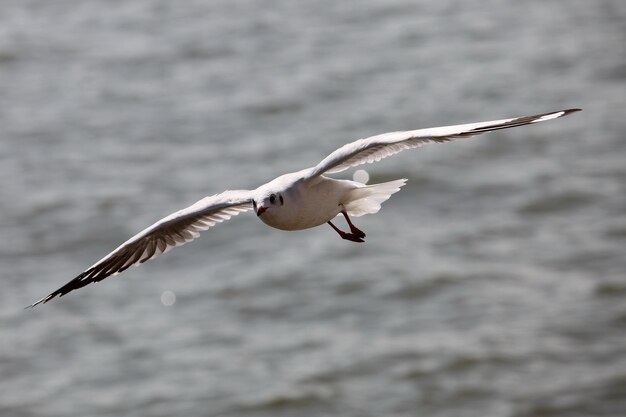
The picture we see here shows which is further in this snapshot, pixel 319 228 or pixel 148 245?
pixel 319 228

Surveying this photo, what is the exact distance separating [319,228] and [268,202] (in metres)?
13.6

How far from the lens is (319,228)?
22.0 meters

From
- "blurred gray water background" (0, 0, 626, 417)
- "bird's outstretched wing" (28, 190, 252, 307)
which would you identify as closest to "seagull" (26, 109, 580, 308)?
"bird's outstretched wing" (28, 190, 252, 307)

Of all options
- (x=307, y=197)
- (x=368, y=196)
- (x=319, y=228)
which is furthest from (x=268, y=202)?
(x=319, y=228)

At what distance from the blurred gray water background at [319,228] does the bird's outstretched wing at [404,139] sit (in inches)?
394

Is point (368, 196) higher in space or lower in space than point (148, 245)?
lower

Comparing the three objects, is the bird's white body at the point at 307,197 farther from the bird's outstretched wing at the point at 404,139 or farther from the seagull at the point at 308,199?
the bird's outstretched wing at the point at 404,139

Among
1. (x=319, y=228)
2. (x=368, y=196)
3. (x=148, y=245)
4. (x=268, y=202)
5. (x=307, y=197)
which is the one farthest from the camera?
(x=319, y=228)

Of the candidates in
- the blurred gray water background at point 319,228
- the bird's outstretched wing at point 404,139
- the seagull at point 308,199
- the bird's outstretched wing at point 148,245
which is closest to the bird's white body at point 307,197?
the seagull at point 308,199

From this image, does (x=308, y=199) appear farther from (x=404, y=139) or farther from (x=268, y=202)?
(x=404, y=139)

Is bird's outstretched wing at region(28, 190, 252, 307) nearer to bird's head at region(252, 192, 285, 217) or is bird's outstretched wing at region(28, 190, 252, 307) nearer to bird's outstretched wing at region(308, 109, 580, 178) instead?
bird's head at region(252, 192, 285, 217)

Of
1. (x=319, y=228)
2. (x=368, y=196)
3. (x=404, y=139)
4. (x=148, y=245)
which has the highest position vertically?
(x=404, y=139)

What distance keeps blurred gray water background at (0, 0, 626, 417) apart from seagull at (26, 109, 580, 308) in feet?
27.6

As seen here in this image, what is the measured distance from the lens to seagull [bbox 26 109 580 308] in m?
8.17
